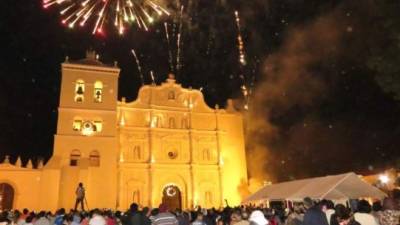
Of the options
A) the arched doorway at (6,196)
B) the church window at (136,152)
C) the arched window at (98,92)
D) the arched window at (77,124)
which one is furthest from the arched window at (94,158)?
the arched doorway at (6,196)

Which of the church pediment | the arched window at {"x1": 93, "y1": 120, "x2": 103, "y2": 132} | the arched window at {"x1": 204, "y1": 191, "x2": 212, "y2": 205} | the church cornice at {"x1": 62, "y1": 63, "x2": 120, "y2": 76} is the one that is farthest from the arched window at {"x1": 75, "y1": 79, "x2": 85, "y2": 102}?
the arched window at {"x1": 204, "y1": 191, "x2": 212, "y2": 205}

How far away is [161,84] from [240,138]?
886 centimetres

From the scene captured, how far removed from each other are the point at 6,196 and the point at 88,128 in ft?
23.7

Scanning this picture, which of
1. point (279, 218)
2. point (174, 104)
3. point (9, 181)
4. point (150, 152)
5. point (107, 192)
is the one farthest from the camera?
point (174, 104)

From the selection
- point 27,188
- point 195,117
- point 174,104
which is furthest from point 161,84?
point 27,188

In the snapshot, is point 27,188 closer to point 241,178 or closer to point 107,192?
point 107,192

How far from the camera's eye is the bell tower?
25000 mm

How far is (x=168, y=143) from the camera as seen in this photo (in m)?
30.3

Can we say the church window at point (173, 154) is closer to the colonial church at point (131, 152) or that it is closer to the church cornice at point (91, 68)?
the colonial church at point (131, 152)

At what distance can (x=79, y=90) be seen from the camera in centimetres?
2805

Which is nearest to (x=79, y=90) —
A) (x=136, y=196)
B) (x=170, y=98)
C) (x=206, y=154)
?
(x=170, y=98)

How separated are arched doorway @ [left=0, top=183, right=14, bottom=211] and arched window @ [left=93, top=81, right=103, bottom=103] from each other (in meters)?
8.85

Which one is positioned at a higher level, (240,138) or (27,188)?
(240,138)

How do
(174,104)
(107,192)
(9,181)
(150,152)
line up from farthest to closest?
(174,104) < (150,152) < (107,192) < (9,181)
